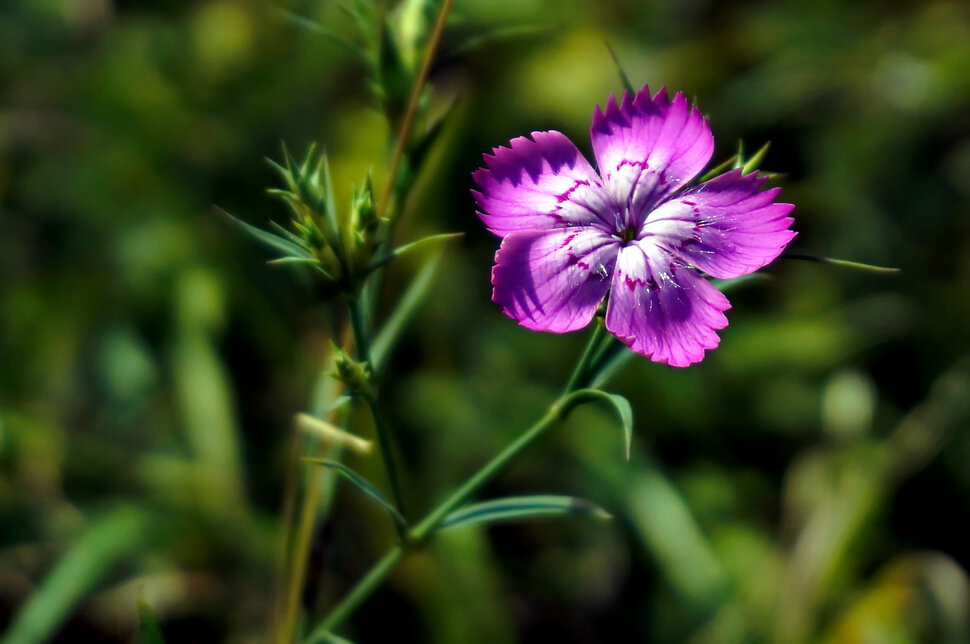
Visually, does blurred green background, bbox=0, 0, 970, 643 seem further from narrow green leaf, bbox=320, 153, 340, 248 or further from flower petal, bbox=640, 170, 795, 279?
flower petal, bbox=640, 170, 795, 279

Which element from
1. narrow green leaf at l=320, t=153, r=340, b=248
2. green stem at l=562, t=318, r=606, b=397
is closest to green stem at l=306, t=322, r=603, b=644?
green stem at l=562, t=318, r=606, b=397

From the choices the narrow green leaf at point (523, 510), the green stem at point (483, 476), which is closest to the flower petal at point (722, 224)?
the green stem at point (483, 476)

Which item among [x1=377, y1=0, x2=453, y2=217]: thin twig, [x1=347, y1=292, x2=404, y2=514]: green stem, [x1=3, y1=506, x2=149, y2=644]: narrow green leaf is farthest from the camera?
[x1=3, y1=506, x2=149, y2=644]: narrow green leaf

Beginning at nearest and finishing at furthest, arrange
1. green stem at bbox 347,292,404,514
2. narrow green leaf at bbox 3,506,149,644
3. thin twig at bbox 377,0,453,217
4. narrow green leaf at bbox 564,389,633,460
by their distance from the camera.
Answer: narrow green leaf at bbox 564,389,633,460
green stem at bbox 347,292,404,514
thin twig at bbox 377,0,453,217
narrow green leaf at bbox 3,506,149,644

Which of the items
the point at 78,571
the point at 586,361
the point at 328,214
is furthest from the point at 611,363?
the point at 78,571

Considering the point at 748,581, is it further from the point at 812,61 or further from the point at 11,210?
the point at 11,210

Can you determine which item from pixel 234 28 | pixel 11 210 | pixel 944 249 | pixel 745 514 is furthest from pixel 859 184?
pixel 11 210
